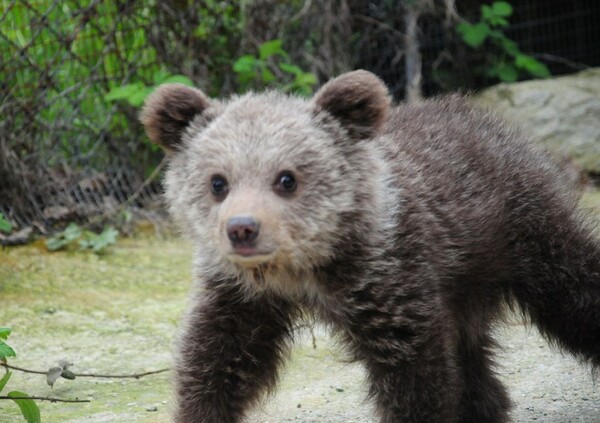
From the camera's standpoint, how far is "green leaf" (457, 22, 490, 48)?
10.1 m

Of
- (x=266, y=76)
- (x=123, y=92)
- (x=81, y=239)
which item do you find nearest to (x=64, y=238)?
(x=81, y=239)

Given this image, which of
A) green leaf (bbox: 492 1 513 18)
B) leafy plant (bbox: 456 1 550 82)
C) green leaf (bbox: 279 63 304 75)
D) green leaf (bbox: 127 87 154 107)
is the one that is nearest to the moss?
green leaf (bbox: 127 87 154 107)

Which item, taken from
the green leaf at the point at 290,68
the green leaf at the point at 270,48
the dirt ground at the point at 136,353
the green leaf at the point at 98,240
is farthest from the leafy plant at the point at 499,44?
the green leaf at the point at 98,240

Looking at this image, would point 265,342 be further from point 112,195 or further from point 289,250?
point 112,195

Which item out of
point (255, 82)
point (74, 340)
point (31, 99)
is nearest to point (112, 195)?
point (31, 99)

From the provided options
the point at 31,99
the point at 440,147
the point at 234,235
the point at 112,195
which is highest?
the point at 234,235

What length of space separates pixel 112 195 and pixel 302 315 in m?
4.37

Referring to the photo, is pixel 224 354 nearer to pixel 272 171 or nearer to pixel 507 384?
pixel 272 171

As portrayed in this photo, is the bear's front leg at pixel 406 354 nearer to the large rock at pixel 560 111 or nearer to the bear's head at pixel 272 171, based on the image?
the bear's head at pixel 272 171

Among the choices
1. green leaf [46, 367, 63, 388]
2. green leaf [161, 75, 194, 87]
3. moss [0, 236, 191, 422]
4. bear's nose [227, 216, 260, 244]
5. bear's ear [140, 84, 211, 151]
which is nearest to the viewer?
bear's nose [227, 216, 260, 244]

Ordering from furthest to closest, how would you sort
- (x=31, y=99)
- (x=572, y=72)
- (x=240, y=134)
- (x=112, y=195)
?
(x=572, y=72) → (x=112, y=195) → (x=31, y=99) → (x=240, y=134)

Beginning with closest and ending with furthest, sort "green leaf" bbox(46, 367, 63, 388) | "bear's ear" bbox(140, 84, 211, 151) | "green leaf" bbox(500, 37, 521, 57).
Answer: "bear's ear" bbox(140, 84, 211, 151), "green leaf" bbox(46, 367, 63, 388), "green leaf" bbox(500, 37, 521, 57)

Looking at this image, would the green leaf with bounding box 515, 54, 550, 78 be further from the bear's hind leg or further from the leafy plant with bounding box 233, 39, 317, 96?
the bear's hind leg

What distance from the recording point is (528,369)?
5.97m
